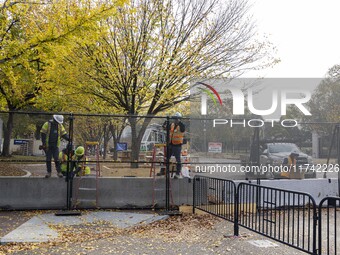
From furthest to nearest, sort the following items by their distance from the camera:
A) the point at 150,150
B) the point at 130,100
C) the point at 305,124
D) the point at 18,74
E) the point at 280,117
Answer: the point at 130,100 → the point at 18,74 → the point at 280,117 → the point at 305,124 → the point at 150,150

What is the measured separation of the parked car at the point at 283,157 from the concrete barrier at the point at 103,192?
268 centimetres

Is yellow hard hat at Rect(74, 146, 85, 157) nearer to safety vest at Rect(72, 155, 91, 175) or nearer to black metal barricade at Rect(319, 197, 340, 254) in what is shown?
safety vest at Rect(72, 155, 91, 175)

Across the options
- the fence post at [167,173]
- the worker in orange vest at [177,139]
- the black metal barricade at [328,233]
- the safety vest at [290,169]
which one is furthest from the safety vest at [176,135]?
the black metal barricade at [328,233]

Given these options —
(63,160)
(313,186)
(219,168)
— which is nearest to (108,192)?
(63,160)

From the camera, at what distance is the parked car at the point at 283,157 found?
11836mm

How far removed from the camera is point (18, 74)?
657 inches

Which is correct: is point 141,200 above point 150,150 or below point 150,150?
below

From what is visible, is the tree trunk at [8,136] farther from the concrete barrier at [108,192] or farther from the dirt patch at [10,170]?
the concrete barrier at [108,192]

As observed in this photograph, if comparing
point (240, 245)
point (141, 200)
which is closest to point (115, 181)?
point (141, 200)

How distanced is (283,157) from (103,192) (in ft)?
18.4

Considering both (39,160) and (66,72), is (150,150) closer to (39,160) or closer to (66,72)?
(39,160)

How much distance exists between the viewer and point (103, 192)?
1073cm

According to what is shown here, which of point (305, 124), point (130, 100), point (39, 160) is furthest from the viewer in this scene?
point (130, 100)

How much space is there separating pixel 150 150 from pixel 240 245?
477cm
